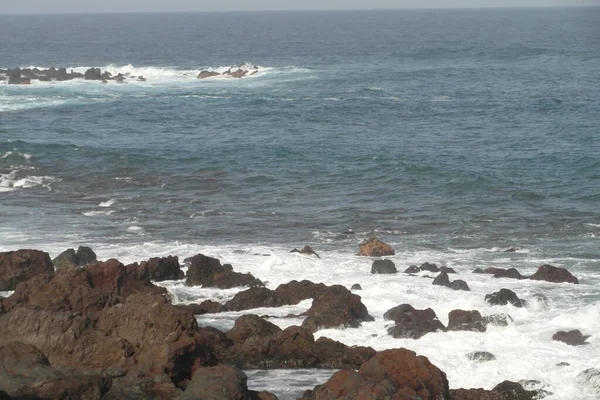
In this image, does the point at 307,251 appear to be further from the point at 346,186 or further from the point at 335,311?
the point at 346,186

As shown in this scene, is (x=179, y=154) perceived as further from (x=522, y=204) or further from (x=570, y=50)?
(x=570, y=50)

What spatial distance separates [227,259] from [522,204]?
15.4 meters

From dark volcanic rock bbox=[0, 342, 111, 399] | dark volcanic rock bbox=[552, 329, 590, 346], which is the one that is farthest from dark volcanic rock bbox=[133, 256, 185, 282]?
dark volcanic rock bbox=[552, 329, 590, 346]

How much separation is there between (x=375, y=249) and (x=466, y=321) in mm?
9230

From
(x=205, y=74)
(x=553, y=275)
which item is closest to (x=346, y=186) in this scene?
(x=553, y=275)

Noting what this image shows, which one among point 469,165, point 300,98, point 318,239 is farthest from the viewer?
point 300,98

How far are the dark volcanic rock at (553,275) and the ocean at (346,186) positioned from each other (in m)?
0.43

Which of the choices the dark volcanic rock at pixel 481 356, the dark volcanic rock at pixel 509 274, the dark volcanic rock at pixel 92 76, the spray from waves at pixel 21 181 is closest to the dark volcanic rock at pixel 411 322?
the dark volcanic rock at pixel 481 356

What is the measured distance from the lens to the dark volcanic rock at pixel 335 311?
2588 cm

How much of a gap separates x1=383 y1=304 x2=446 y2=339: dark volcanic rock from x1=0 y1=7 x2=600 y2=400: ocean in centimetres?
41

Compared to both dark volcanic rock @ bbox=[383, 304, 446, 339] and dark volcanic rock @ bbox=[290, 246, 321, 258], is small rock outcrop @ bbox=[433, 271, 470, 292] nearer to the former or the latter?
dark volcanic rock @ bbox=[383, 304, 446, 339]

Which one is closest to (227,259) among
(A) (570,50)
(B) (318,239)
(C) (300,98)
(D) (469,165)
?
(B) (318,239)

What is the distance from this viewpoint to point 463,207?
42.6 metres

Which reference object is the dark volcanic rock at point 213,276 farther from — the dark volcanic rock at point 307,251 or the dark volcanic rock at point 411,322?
the dark volcanic rock at point 411,322
